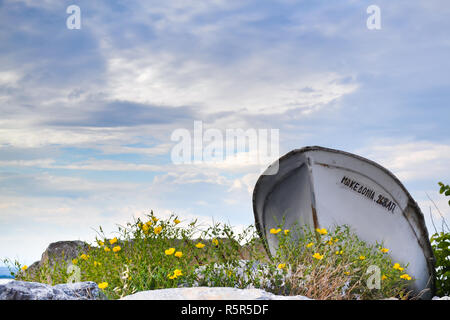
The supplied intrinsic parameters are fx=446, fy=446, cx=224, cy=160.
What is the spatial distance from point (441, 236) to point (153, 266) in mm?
4042

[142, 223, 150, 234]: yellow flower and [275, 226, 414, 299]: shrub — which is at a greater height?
[142, 223, 150, 234]: yellow flower

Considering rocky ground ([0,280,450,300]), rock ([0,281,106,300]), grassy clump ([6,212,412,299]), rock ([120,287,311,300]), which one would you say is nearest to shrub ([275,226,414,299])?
grassy clump ([6,212,412,299])

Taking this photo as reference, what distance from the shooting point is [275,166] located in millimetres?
5383

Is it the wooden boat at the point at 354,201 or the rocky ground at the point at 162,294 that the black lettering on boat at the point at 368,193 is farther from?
the rocky ground at the point at 162,294

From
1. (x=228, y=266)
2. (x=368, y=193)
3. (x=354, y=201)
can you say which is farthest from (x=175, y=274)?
(x=368, y=193)

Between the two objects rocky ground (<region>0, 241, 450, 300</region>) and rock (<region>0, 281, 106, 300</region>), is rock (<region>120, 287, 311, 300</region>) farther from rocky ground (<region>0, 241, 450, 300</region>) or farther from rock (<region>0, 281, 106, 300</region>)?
rock (<region>0, 281, 106, 300</region>)

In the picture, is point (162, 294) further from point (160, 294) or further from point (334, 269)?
point (334, 269)

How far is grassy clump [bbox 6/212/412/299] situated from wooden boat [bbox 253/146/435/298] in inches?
10.9

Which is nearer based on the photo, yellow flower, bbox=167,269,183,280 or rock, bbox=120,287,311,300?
rock, bbox=120,287,311,300

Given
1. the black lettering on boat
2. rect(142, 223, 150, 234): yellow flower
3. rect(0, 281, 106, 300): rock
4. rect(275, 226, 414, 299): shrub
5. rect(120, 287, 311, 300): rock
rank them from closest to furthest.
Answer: rect(120, 287, 311, 300): rock → rect(0, 281, 106, 300): rock → rect(275, 226, 414, 299): shrub → rect(142, 223, 150, 234): yellow flower → the black lettering on boat

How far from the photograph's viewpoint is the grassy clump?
4086 mm

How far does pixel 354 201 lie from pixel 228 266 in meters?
1.90
